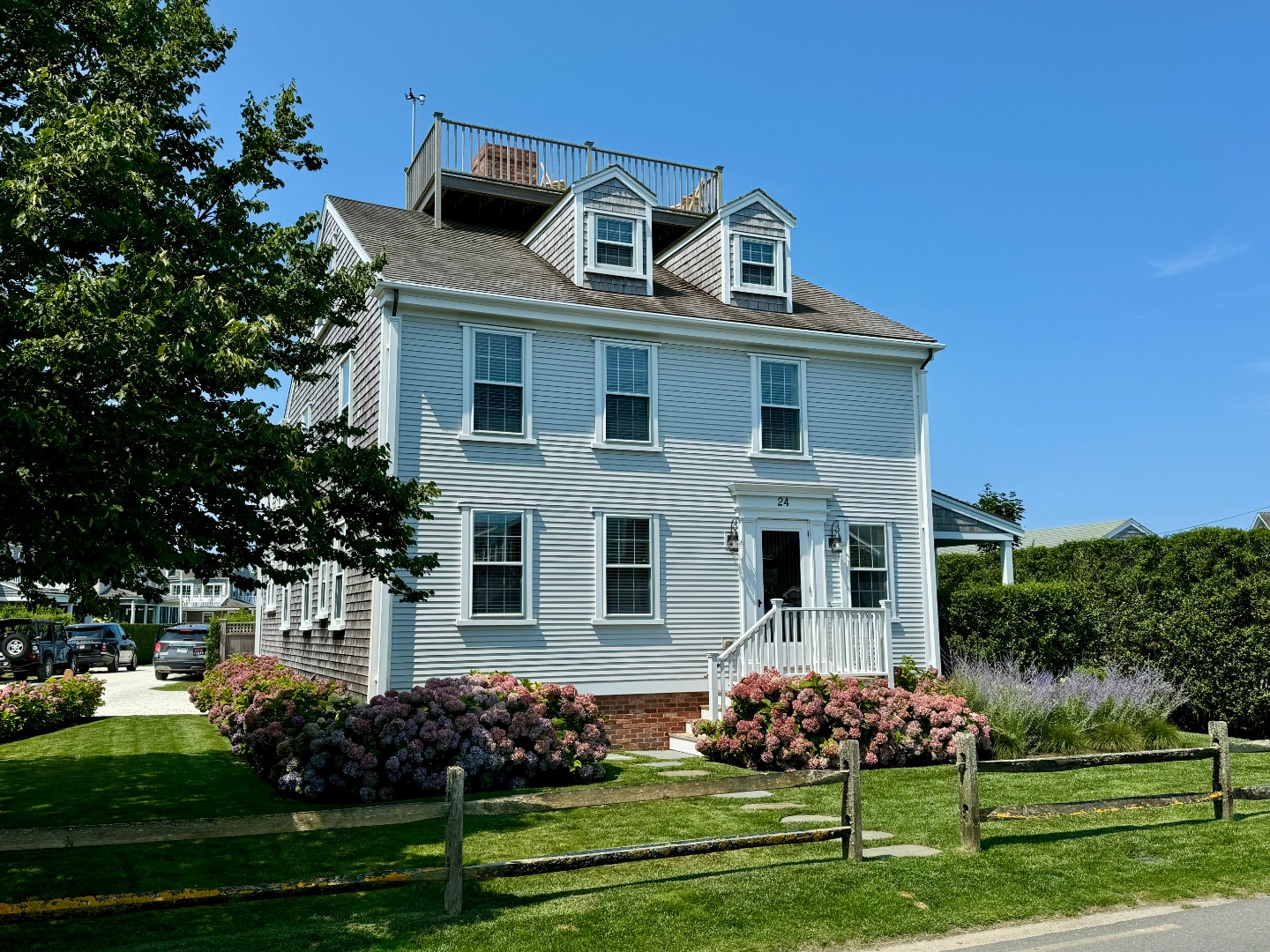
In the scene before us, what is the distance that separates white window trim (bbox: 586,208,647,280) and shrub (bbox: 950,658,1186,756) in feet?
28.7

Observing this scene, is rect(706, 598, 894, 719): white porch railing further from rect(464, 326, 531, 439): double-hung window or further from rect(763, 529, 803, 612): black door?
rect(464, 326, 531, 439): double-hung window

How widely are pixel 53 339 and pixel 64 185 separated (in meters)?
1.50

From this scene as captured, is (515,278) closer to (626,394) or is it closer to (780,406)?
(626,394)

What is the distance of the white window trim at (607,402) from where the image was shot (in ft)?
54.8

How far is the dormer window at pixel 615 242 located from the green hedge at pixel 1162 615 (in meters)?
8.87

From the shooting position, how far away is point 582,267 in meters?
17.8

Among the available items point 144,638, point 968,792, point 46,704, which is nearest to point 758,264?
point 968,792

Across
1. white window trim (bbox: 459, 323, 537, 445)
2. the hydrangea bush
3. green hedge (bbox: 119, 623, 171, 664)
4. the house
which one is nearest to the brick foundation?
the house

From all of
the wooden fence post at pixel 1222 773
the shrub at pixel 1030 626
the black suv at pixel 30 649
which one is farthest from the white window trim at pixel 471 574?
the black suv at pixel 30 649

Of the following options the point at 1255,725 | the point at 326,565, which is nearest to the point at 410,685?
the point at 326,565

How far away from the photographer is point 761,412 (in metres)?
17.9

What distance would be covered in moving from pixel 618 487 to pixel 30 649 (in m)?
20.5

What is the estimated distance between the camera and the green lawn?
21.1 feet

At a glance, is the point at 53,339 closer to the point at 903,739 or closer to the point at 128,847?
the point at 128,847
